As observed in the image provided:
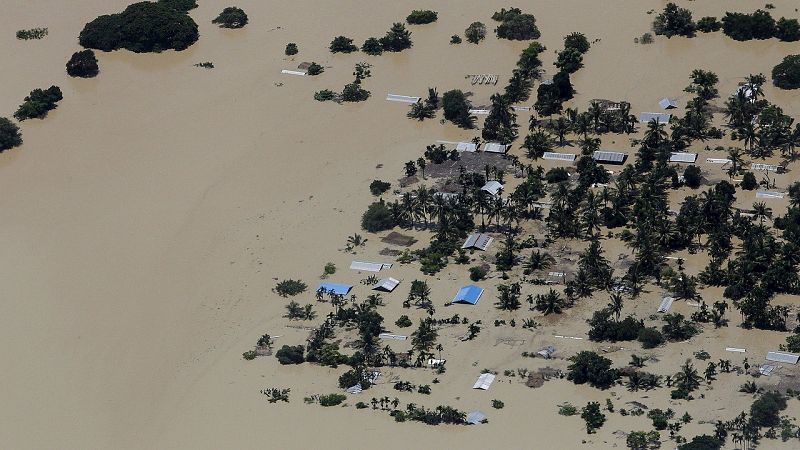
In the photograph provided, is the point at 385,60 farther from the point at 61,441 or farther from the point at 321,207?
the point at 61,441

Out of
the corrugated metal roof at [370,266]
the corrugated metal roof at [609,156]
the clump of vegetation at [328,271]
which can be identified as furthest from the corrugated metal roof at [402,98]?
the clump of vegetation at [328,271]

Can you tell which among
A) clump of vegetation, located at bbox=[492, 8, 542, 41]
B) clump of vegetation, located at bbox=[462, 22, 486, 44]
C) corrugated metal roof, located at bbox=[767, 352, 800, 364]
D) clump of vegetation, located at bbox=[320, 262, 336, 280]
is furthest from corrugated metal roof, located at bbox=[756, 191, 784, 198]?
clump of vegetation, located at bbox=[462, 22, 486, 44]

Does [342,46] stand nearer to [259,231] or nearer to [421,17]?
[421,17]

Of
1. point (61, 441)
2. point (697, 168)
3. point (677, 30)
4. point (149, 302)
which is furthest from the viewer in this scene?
point (677, 30)

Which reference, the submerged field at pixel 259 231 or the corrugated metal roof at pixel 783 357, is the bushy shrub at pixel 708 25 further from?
the corrugated metal roof at pixel 783 357

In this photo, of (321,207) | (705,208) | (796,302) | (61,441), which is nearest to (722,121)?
(705,208)

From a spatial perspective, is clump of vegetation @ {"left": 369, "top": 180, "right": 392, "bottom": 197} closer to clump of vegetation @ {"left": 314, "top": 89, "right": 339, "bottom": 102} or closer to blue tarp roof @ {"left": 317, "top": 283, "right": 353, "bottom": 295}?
blue tarp roof @ {"left": 317, "top": 283, "right": 353, "bottom": 295}
